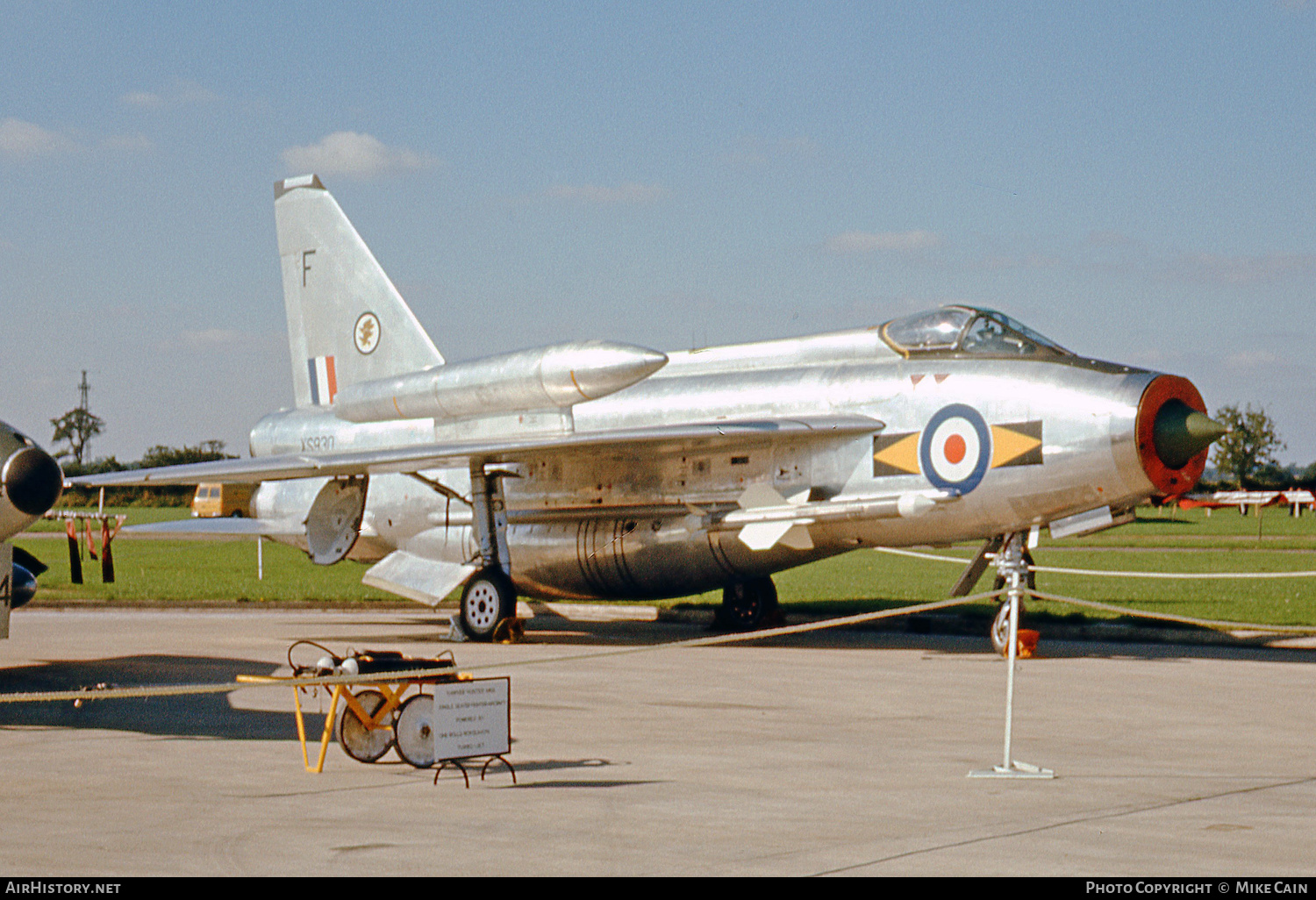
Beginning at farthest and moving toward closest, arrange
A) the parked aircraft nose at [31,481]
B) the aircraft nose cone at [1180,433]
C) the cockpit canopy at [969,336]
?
1. the cockpit canopy at [969,336]
2. the aircraft nose cone at [1180,433]
3. the parked aircraft nose at [31,481]

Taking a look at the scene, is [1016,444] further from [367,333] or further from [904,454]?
[367,333]

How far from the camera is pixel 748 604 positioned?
1792 cm

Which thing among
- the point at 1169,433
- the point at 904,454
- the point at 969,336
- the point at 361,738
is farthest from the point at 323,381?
the point at 361,738

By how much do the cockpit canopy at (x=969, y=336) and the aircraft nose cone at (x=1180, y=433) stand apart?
4.42 ft

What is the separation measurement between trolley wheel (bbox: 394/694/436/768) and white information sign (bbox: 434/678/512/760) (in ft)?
0.83

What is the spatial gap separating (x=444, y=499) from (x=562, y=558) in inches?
92.8

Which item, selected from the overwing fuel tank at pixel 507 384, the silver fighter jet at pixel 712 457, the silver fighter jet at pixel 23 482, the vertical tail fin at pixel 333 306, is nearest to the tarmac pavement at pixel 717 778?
the silver fighter jet at pixel 23 482

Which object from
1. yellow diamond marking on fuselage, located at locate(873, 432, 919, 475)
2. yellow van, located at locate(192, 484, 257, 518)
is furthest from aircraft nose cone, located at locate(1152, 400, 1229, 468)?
yellow van, located at locate(192, 484, 257, 518)

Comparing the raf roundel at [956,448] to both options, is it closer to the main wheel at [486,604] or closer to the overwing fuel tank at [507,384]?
the overwing fuel tank at [507,384]

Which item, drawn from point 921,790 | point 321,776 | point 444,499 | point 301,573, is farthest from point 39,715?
point 301,573

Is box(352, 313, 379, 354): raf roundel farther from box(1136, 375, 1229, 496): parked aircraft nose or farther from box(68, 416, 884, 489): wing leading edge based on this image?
box(1136, 375, 1229, 496): parked aircraft nose

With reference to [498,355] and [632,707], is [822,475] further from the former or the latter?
[632,707]

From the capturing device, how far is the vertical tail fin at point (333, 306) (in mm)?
19969

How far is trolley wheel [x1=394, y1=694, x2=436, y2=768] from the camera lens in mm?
7523
